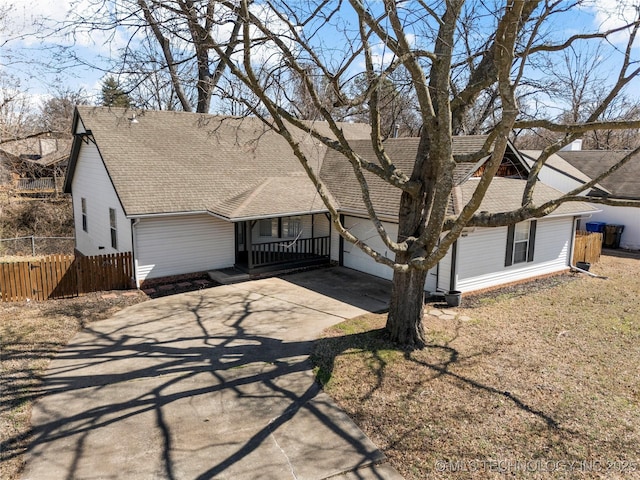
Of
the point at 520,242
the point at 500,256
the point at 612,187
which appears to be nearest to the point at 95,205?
the point at 500,256

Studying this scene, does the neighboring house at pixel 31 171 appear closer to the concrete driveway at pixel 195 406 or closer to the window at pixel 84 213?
the window at pixel 84 213

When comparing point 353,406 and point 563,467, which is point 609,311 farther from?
point 353,406

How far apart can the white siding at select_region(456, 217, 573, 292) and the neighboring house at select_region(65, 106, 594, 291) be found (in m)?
0.04

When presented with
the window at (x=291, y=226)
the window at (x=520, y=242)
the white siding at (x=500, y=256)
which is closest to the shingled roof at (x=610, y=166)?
the white siding at (x=500, y=256)

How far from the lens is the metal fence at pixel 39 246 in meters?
22.8

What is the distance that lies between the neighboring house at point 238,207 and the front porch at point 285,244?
0.04 metres

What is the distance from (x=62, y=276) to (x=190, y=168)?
564 cm

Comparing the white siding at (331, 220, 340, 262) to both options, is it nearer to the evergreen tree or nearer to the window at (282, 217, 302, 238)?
the window at (282, 217, 302, 238)

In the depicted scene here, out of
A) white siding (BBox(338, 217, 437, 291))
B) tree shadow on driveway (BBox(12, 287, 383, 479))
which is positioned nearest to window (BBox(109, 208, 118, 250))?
tree shadow on driveway (BBox(12, 287, 383, 479))

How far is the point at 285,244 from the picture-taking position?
17.0m

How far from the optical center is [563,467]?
225 inches

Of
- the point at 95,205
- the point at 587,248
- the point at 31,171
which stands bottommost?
the point at 587,248

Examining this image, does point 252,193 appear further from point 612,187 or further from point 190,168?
point 612,187

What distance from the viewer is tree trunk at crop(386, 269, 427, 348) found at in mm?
9109
